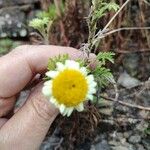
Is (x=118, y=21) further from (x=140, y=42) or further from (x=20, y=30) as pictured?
(x=20, y=30)

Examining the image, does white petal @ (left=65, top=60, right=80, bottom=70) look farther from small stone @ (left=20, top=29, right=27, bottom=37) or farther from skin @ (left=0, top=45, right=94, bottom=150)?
small stone @ (left=20, top=29, right=27, bottom=37)

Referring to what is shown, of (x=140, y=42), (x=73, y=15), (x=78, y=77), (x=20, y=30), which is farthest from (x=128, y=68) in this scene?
(x=78, y=77)

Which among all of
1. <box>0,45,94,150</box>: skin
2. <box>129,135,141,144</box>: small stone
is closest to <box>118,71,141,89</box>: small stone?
<box>129,135,141,144</box>: small stone

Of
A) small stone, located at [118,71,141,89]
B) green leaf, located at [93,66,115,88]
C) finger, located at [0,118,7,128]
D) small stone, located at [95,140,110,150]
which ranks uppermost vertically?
green leaf, located at [93,66,115,88]

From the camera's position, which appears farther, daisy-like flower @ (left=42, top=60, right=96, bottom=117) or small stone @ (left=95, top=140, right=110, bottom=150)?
small stone @ (left=95, top=140, right=110, bottom=150)

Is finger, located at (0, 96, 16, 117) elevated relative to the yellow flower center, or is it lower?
lower

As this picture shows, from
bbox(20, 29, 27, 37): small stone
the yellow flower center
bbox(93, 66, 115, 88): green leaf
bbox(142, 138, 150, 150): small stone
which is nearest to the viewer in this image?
the yellow flower center

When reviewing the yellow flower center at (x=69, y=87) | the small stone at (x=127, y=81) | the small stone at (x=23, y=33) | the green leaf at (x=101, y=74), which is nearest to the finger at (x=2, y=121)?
the green leaf at (x=101, y=74)
